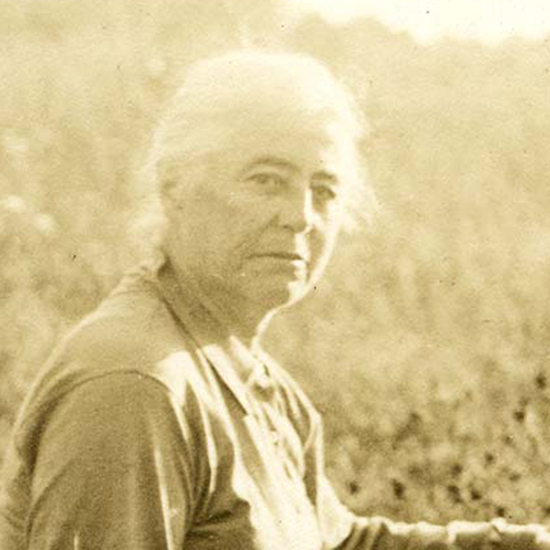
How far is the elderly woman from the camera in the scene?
47.9 inches

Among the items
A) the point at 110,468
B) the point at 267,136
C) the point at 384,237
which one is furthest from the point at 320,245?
the point at 384,237

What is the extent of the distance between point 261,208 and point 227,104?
12cm

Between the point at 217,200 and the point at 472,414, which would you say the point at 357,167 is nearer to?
the point at 217,200

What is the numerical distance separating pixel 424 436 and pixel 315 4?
1.12 m

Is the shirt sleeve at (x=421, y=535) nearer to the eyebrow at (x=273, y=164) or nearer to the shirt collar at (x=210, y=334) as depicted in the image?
the shirt collar at (x=210, y=334)

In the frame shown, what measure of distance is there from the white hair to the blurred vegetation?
1.30m

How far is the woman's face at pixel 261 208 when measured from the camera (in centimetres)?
135

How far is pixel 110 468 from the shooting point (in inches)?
47.4

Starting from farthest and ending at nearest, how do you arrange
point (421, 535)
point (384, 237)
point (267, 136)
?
point (384, 237), point (421, 535), point (267, 136)

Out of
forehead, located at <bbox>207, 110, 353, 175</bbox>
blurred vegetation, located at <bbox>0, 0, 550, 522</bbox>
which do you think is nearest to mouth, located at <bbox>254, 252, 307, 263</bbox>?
forehead, located at <bbox>207, 110, 353, 175</bbox>

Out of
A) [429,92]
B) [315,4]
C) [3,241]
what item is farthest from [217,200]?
→ [429,92]

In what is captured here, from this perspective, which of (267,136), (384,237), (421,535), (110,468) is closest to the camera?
(110,468)

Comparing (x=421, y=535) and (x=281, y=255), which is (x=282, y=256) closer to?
(x=281, y=255)

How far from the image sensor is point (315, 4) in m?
2.78
